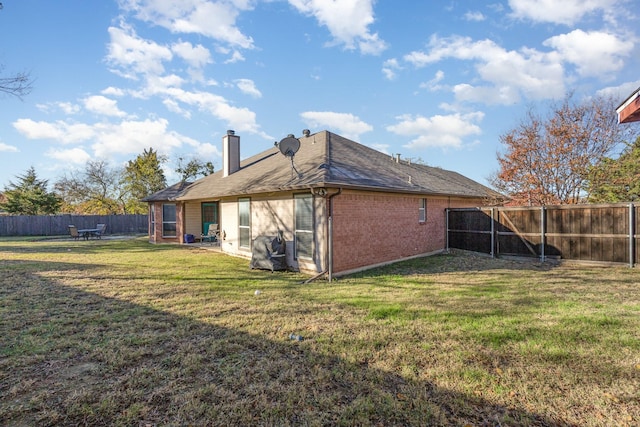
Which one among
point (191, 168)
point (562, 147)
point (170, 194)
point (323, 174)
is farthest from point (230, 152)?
point (191, 168)

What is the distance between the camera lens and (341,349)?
3885 millimetres

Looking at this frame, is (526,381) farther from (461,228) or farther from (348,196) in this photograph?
(461,228)

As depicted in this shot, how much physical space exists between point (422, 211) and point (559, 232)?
4.32 metres

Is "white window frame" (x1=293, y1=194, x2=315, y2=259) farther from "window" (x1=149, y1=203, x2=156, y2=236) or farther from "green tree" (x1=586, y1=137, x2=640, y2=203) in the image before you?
"window" (x1=149, y1=203, x2=156, y2=236)

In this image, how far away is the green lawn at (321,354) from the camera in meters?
2.69

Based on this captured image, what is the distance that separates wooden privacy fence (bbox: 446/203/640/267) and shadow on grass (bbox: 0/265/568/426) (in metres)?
9.60

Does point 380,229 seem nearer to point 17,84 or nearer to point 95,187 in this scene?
point 17,84

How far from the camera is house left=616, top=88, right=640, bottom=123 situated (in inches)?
147

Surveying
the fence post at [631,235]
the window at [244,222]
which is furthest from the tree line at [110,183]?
the fence post at [631,235]

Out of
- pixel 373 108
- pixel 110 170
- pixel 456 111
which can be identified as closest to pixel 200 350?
pixel 373 108

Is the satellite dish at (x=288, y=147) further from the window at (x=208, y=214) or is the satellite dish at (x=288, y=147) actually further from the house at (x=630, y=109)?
the window at (x=208, y=214)

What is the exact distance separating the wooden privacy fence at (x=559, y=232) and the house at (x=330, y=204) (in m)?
1.71

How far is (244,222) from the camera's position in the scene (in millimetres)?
11906

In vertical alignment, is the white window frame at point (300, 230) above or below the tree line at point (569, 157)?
below
